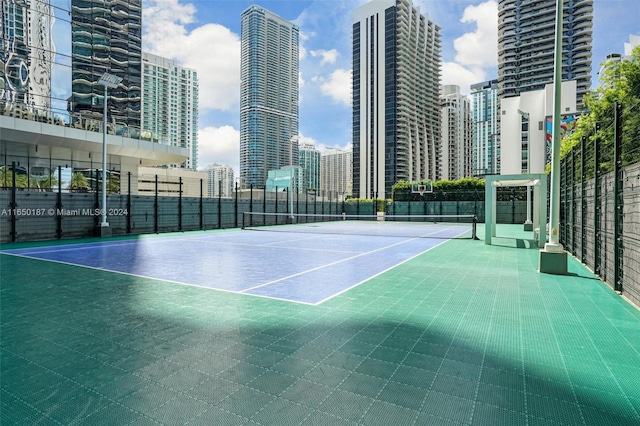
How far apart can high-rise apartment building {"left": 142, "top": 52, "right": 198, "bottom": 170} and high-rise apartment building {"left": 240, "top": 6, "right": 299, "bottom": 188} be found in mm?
28492

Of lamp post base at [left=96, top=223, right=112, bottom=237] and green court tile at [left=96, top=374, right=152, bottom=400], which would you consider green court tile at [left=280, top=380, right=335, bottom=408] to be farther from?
lamp post base at [left=96, top=223, right=112, bottom=237]

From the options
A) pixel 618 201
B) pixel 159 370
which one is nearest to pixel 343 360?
pixel 159 370

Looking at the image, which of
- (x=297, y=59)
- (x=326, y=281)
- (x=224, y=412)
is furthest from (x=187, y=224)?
(x=297, y=59)

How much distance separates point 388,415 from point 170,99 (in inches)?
4426

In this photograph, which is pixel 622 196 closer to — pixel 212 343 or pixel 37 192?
pixel 212 343

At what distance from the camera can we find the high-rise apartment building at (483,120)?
6403 inches

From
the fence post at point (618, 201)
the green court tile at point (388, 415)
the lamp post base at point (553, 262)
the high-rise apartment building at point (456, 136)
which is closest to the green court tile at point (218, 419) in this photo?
the green court tile at point (388, 415)

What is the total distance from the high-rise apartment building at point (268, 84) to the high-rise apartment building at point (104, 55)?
18.7m

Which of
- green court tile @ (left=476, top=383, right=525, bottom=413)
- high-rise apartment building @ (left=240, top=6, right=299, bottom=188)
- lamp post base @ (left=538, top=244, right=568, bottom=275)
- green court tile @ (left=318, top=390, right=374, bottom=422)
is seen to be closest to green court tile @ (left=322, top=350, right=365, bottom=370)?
green court tile @ (left=318, top=390, right=374, bottom=422)

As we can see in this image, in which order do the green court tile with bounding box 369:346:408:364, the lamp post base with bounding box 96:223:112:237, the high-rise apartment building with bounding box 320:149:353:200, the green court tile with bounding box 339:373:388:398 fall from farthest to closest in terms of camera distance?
1. the high-rise apartment building with bounding box 320:149:353:200
2. the lamp post base with bounding box 96:223:112:237
3. the green court tile with bounding box 369:346:408:364
4. the green court tile with bounding box 339:373:388:398

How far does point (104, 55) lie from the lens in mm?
43875

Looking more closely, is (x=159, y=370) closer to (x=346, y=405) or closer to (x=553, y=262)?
(x=346, y=405)

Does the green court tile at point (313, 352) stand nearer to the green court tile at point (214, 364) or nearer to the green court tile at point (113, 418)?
the green court tile at point (214, 364)

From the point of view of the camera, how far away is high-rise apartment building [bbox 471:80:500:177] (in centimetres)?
16262
